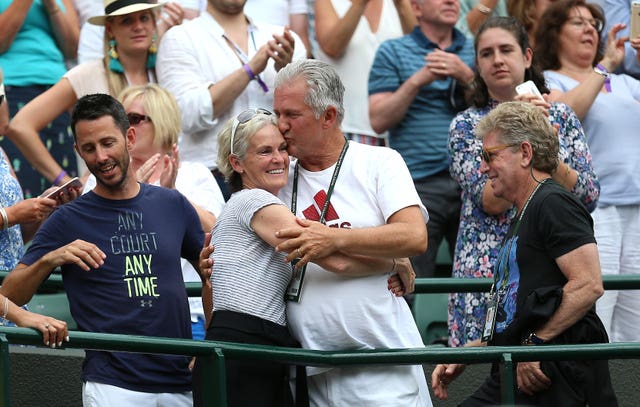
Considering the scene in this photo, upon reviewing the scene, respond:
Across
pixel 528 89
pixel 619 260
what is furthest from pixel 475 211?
pixel 619 260

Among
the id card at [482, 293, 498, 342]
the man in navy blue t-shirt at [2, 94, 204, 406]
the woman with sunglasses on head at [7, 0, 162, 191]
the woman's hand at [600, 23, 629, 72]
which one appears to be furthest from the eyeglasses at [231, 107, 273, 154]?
the woman's hand at [600, 23, 629, 72]

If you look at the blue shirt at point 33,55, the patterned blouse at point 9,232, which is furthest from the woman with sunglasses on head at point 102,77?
the patterned blouse at point 9,232

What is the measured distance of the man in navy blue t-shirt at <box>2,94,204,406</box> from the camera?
203 inches

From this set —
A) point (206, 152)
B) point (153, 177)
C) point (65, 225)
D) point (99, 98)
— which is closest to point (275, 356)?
point (65, 225)

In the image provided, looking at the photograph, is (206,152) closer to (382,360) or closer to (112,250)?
(112,250)

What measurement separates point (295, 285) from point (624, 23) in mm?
4643

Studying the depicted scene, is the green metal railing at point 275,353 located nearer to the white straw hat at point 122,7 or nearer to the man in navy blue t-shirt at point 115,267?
the man in navy blue t-shirt at point 115,267

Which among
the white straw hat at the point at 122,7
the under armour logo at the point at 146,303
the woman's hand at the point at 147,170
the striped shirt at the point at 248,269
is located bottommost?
the under armour logo at the point at 146,303

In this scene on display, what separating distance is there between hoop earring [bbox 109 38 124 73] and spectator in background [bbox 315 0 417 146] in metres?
1.37

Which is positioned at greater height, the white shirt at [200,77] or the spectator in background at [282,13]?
the spectator in background at [282,13]

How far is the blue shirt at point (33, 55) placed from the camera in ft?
26.2

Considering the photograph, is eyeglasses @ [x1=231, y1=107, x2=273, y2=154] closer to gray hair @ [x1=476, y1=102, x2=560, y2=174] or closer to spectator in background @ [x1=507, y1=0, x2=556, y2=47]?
gray hair @ [x1=476, y1=102, x2=560, y2=174]

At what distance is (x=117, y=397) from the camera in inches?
202

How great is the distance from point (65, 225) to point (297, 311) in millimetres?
1038
